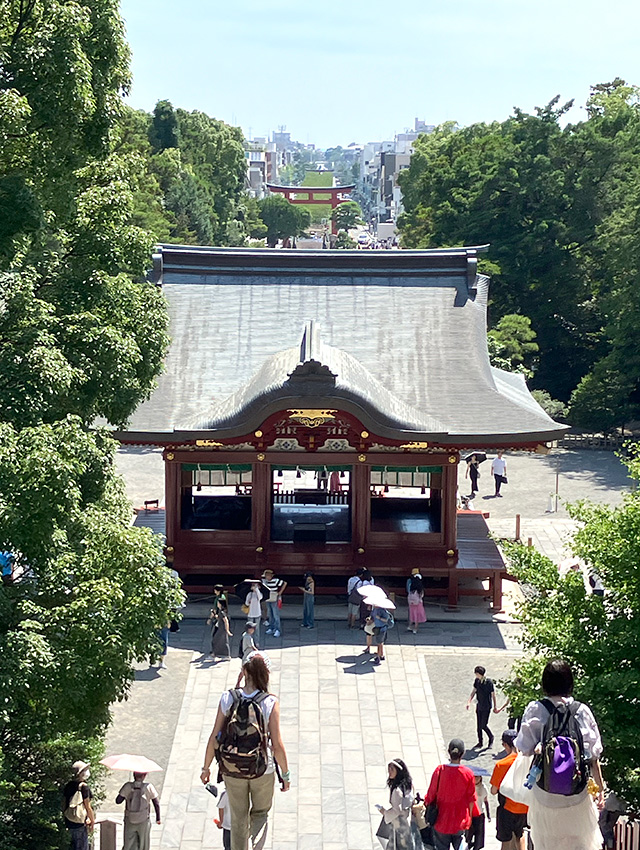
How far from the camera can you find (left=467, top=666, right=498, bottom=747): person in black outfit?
16.7 m

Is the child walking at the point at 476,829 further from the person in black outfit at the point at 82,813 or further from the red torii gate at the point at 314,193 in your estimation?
the red torii gate at the point at 314,193

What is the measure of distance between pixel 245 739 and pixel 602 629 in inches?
186

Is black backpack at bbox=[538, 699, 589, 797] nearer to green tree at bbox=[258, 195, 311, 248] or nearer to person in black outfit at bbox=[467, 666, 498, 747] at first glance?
person in black outfit at bbox=[467, 666, 498, 747]

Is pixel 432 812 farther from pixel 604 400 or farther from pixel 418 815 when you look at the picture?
pixel 604 400

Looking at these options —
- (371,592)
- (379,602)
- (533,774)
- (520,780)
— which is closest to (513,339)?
(371,592)

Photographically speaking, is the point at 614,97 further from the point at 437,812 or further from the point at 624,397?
the point at 437,812

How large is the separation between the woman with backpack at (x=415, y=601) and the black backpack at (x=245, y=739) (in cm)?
1310

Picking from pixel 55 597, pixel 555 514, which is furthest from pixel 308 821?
pixel 555 514

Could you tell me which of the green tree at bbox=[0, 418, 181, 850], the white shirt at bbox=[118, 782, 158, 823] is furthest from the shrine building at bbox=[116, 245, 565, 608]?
the white shirt at bbox=[118, 782, 158, 823]

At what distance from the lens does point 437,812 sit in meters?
11.8

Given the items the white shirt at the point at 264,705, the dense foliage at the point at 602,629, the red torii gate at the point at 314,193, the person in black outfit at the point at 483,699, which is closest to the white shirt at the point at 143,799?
the dense foliage at the point at 602,629

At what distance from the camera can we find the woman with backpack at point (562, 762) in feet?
27.1

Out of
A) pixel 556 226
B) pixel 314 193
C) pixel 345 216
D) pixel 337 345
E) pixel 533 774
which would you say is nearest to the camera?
pixel 533 774

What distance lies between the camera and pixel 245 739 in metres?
8.76
